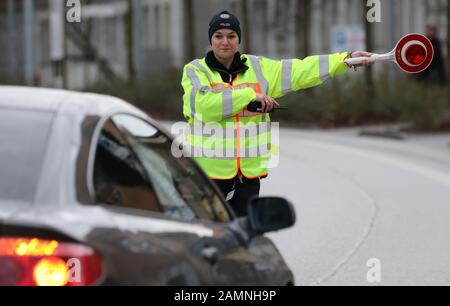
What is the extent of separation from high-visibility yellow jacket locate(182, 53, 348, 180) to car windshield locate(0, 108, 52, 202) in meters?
2.75

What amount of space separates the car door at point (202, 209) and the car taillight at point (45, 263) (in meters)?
0.57

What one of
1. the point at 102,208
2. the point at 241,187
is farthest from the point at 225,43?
the point at 102,208

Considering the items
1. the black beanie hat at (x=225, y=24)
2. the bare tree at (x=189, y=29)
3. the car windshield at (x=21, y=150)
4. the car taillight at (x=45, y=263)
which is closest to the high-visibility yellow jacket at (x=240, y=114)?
the black beanie hat at (x=225, y=24)

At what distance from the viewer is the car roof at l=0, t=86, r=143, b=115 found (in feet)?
13.6

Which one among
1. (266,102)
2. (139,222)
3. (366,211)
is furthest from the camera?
(366,211)

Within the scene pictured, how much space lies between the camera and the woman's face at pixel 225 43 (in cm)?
696

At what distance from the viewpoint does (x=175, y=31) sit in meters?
57.3

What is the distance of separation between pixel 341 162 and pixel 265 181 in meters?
3.16

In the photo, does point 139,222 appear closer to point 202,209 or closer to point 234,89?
point 202,209

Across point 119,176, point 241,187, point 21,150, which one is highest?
point 21,150

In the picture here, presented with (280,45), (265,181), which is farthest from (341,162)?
(280,45)

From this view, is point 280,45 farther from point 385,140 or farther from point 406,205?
point 406,205

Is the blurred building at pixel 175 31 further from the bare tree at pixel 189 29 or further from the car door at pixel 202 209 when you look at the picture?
the car door at pixel 202 209

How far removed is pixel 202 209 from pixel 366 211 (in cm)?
879
